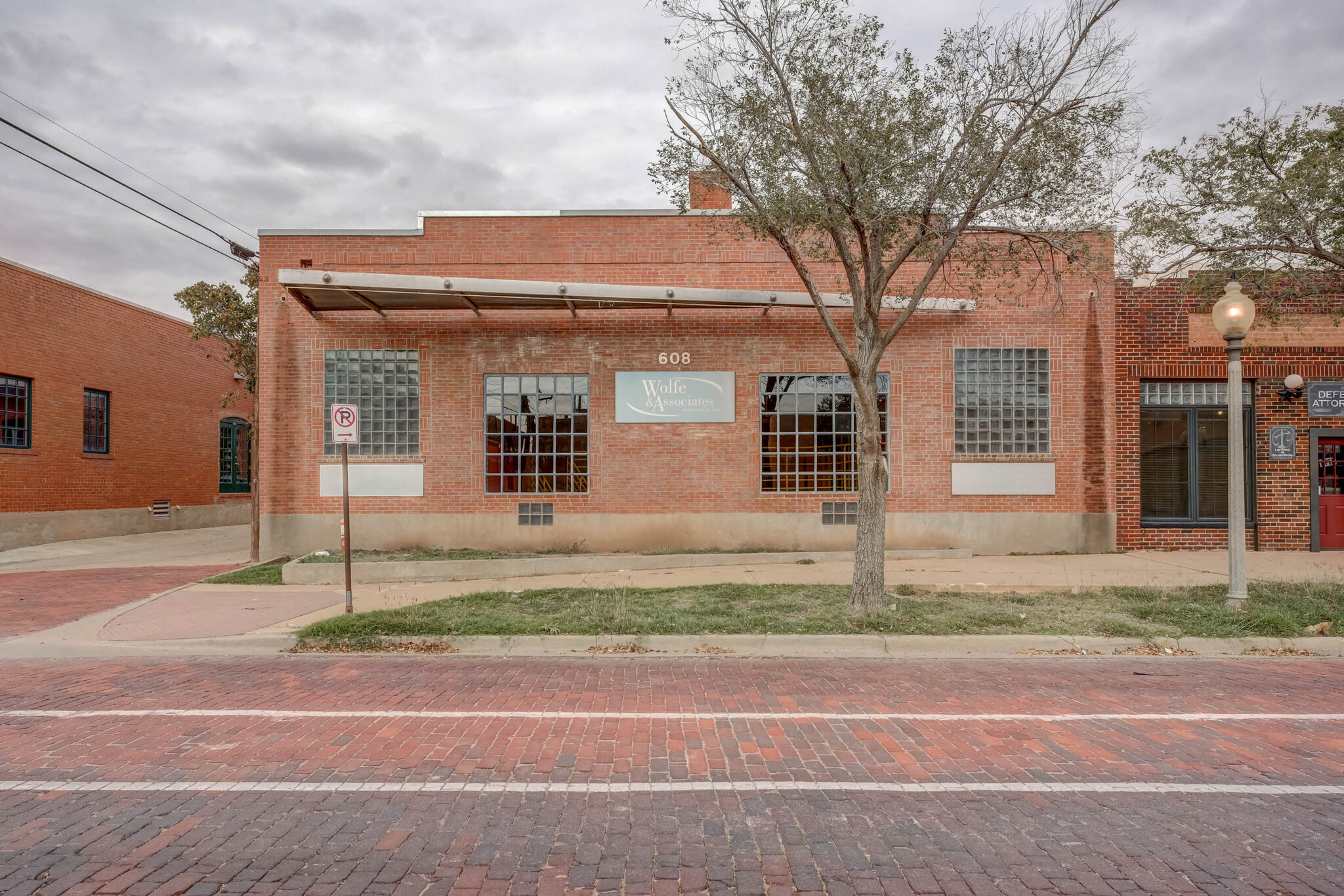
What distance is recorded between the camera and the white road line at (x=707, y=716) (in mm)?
5617

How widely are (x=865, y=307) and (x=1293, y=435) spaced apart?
38.6 feet

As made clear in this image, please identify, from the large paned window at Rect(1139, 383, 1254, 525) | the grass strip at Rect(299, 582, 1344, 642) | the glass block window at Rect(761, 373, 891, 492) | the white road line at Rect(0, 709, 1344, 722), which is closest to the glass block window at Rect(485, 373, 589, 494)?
the glass block window at Rect(761, 373, 891, 492)

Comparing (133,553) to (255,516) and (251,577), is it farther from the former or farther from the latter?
(251,577)

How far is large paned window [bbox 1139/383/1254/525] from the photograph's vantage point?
49.1 ft

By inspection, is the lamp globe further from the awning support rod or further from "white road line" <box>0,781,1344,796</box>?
the awning support rod

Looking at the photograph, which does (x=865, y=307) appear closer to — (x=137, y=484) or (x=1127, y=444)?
(x=1127, y=444)

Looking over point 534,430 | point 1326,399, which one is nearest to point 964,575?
point 534,430

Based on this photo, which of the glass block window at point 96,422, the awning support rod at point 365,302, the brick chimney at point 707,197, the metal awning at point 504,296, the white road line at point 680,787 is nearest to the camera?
the white road line at point 680,787

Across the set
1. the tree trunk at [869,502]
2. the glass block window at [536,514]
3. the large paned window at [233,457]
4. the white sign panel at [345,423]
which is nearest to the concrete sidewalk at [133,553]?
the large paned window at [233,457]

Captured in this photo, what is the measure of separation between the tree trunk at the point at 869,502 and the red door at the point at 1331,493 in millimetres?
11904

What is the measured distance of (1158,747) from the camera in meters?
4.99

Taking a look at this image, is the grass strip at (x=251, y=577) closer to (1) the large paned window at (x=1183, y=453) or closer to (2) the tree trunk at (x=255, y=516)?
(2) the tree trunk at (x=255, y=516)

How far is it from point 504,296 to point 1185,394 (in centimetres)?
1425

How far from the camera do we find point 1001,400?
596 inches
